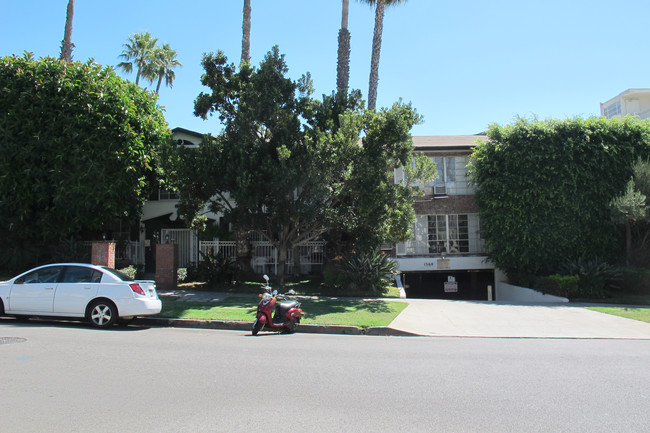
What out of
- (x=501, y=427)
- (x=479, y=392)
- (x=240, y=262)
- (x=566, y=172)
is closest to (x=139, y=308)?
(x=479, y=392)

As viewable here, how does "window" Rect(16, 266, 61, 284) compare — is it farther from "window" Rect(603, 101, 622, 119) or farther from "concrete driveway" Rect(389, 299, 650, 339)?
"window" Rect(603, 101, 622, 119)

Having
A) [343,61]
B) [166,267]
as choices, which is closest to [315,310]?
[166,267]

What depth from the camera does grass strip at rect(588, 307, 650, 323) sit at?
12.8 m

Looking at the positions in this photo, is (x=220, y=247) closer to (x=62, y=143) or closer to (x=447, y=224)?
(x=62, y=143)

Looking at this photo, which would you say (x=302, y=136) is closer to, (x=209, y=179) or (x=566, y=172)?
(x=209, y=179)

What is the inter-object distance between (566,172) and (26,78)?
2096cm

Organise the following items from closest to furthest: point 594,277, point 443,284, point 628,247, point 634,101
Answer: point 594,277 → point 628,247 → point 443,284 → point 634,101

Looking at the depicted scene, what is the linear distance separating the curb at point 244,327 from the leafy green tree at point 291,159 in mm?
4894

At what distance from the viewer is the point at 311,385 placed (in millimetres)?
5895

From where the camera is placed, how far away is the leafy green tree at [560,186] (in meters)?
18.7

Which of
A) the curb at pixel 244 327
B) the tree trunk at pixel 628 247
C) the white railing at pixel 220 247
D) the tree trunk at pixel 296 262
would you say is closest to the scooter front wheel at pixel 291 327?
the curb at pixel 244 327

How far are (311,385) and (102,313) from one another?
20.0 ft

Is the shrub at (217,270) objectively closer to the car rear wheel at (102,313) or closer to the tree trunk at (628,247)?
the car rear wheel at (102,313)

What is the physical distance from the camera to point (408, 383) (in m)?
6.04
